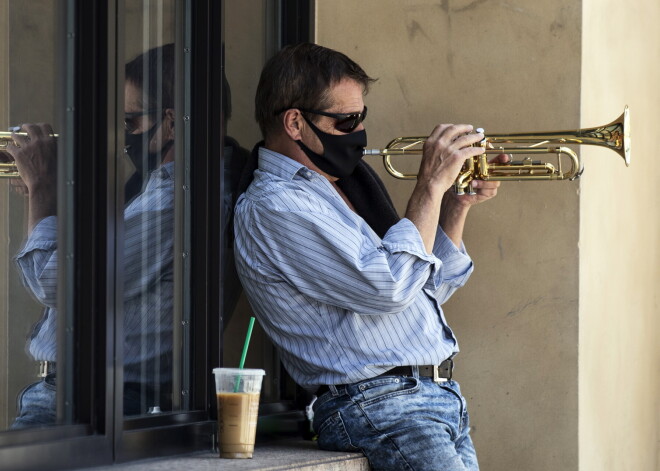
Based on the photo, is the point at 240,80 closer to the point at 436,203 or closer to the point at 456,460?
the point at 436,203

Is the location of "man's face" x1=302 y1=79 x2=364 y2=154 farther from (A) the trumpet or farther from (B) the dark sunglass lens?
(A) the trumpet

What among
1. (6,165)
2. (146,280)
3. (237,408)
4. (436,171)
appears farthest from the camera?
(436,171)

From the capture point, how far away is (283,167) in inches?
121

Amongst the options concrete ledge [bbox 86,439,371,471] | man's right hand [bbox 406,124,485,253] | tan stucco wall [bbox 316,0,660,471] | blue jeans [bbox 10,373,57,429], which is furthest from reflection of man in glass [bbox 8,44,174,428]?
tan stucco wall [bbox 316,0,660,471]

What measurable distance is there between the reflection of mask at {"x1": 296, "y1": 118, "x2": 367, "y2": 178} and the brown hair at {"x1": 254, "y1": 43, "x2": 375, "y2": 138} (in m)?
0.07

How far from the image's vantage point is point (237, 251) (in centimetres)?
300

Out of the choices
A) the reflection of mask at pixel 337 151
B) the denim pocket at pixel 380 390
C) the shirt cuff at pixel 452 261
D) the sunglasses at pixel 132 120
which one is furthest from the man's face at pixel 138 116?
the shirt cuff at pixel 452 261

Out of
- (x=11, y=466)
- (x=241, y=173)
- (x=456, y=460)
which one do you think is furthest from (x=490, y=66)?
(x=11, y=466)

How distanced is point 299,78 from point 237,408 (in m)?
0.96

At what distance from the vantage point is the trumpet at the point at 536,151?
326 cm

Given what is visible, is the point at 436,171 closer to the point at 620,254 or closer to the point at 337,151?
the point at 337,151

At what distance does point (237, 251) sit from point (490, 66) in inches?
43.2

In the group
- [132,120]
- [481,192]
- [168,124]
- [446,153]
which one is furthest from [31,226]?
[481,192]

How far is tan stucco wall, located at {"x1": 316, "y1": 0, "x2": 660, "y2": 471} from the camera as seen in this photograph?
345cm
